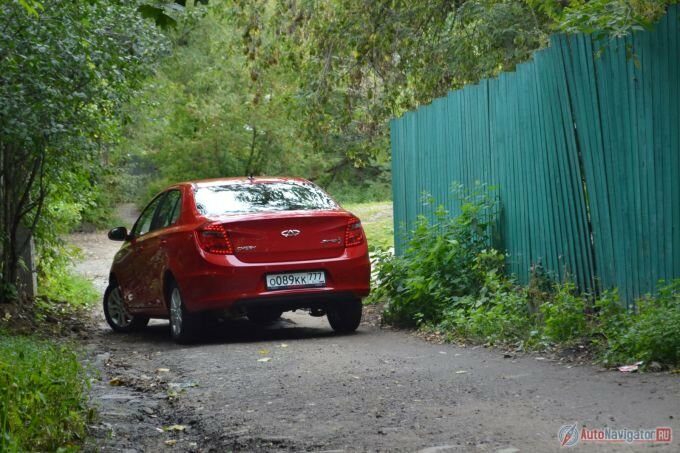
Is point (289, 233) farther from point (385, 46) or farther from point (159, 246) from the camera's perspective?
point (385, 46)

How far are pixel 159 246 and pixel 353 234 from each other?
2.00m

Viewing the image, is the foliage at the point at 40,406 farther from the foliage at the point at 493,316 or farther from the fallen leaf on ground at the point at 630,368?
the foliage at the point at 493,316

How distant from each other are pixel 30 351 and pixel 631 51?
487 centimetres

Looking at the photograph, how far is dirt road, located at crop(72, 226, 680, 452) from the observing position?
221 inches

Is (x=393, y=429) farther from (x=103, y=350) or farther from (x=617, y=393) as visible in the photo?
(x=103, y=350)

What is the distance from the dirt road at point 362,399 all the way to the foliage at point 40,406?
211mm

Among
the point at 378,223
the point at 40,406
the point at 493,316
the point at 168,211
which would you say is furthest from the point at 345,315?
the point at 378,223

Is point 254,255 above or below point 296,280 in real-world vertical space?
above

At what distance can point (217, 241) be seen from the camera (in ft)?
33.1

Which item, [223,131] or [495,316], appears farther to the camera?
[223,131]

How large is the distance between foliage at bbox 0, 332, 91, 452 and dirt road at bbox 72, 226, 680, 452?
0.69 feet

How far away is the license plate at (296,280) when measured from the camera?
1012 cm

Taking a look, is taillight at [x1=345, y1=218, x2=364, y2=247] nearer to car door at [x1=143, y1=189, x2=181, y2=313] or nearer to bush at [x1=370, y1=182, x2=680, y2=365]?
bush at [x1=370, y1=182, x2=680, y2=365]

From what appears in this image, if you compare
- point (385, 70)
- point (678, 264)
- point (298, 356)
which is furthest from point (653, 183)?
point (385, 70)
